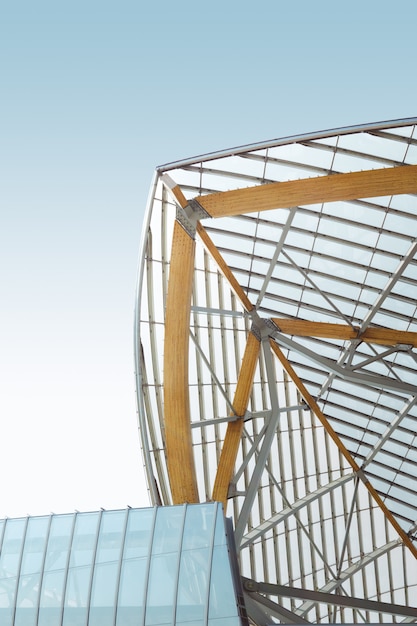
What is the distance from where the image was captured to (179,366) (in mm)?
21547

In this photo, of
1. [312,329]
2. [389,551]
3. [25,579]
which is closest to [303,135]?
[312,329]

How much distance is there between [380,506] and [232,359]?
12.4 metres

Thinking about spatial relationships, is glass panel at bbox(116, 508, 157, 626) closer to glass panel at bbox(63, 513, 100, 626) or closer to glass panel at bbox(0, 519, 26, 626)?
glass panel at bbox(63, 513, 100, 626)

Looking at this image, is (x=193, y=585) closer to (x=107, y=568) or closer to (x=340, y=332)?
(x=107, y=568)

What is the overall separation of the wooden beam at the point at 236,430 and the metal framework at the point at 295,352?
0.05m

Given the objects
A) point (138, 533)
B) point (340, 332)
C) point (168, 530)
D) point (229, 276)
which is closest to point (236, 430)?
point (340, 332)

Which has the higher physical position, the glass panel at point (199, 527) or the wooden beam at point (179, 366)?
the wooden beam at point (179, 366)

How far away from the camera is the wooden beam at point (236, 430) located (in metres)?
24.7

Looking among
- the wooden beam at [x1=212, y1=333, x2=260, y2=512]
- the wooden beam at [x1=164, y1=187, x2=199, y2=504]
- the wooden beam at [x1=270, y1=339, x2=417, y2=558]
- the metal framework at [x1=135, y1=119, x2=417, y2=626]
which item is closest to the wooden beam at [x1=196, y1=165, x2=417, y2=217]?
the metal framework at [x1=135, y1=119, x2=417, y2=626]

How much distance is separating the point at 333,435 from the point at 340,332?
11.7 meters

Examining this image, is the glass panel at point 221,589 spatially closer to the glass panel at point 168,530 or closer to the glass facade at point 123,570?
the glass facade at point 123,570

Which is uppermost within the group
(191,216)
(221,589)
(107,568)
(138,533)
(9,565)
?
(191,216)

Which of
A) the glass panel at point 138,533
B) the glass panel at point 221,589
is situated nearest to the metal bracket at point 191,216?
the glass panel at point 138,533

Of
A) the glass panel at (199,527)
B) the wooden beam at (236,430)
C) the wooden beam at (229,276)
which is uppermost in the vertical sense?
the wooden beam at (229,276)
